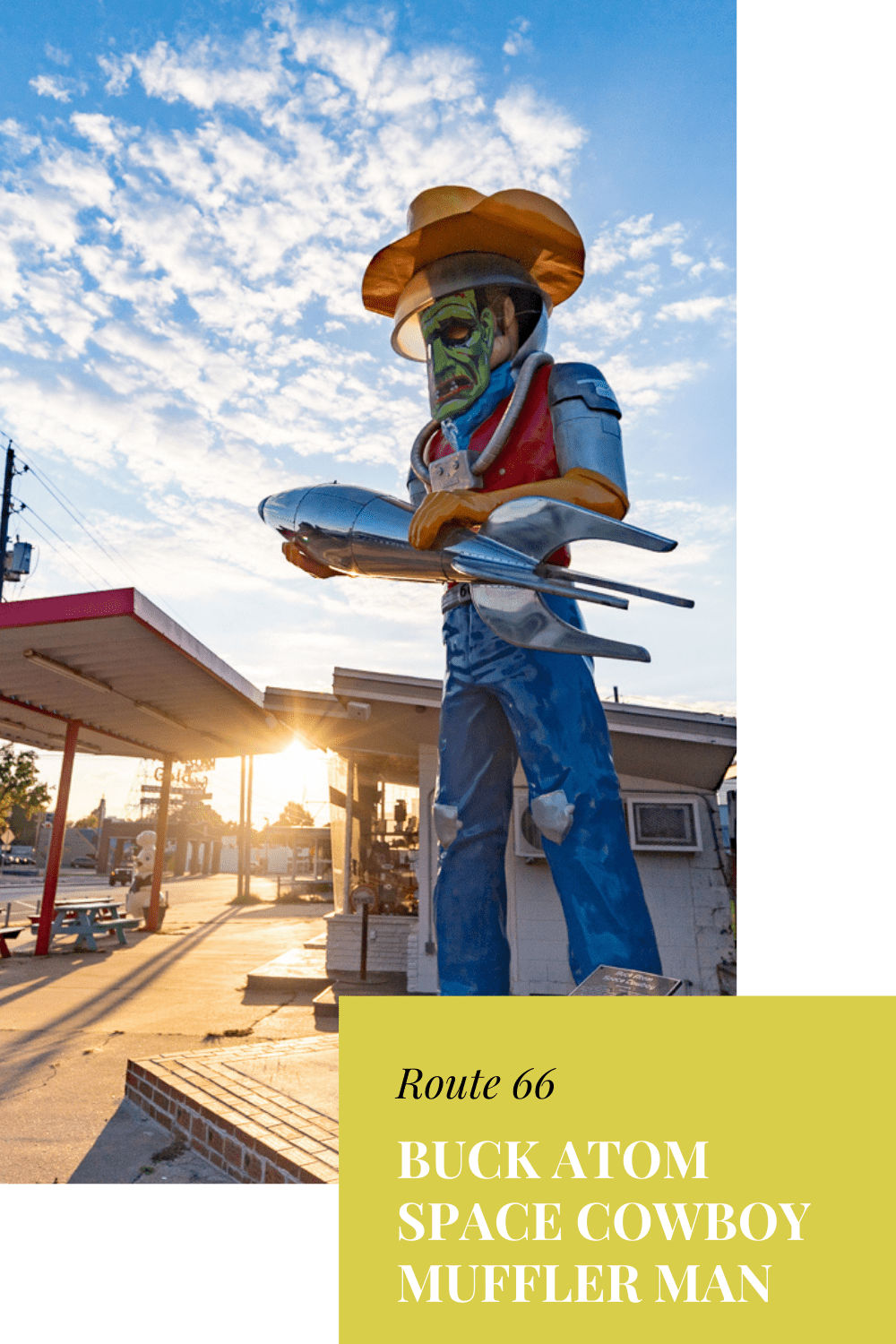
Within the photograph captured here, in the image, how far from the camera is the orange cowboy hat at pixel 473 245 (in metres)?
2.45

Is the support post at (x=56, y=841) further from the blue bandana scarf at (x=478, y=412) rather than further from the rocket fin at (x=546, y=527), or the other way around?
the rocket fin at (x=546, y=527)

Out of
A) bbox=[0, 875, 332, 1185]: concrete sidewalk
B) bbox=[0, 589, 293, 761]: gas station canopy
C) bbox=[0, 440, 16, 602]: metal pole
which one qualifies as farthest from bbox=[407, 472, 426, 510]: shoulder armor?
bbox=[0, 440, 16, 602]: metal pole

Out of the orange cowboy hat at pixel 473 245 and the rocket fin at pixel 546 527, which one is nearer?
the rocket fin at pixel 546 527

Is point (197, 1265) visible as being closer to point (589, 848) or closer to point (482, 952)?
point (482, 952)

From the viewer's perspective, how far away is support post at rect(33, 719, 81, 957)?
9258 millimetres

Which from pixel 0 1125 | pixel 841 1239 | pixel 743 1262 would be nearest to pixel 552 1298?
pixel 743 1262

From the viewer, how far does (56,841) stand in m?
9.46

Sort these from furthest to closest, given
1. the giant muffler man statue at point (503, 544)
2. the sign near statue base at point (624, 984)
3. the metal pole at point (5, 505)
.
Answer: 1. the metal pole at point (5, 505)
2. the giant muffler man statue at point (503, 544)
3. the sign near statue base at point (624, 984)

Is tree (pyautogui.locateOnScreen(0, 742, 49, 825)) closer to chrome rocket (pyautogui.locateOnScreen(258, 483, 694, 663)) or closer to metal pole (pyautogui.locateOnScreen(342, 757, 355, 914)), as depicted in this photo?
metal pole (pyautogui.locateOnScreen(342, 757, 355, 914))

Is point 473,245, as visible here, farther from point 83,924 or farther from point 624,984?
point 83,924

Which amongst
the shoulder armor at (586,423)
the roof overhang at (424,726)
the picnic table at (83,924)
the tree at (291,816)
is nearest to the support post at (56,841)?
the picnic table at (83,924)

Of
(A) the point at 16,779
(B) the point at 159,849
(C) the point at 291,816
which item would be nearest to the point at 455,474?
(B) the point at 159,849

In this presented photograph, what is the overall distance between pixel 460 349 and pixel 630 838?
3.99 metres

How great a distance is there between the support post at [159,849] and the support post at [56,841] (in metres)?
1.97
